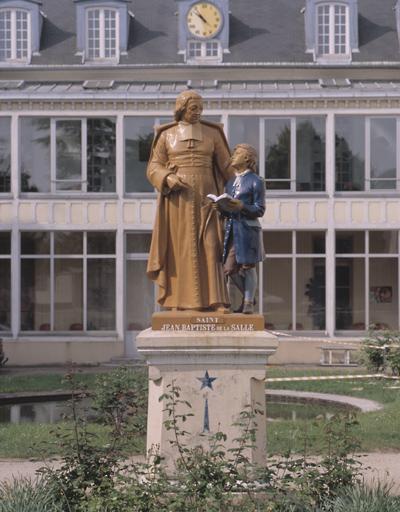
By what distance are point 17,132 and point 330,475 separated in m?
21.2

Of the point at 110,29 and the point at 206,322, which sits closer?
the point at 206,322

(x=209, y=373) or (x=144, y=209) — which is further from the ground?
(x=144, y=209)

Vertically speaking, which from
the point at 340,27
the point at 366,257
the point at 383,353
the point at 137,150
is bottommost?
the point at 383,353

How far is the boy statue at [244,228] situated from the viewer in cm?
1030

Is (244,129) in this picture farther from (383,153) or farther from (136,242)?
(136,242)

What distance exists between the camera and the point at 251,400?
1006 centimetres

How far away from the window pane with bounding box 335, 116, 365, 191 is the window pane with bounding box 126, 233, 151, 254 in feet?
15.7

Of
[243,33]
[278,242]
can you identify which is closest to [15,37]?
[243,33]

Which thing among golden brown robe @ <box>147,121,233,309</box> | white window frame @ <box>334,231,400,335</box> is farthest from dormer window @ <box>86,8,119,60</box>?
golden brown robe @ <box>147,121,233,309</box>

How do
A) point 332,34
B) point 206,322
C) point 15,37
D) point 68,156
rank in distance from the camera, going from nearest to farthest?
point 206,322
point 68,156
point 332,34
point 15,37

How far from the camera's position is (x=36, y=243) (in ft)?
96.3

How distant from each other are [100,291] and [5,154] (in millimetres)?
4033

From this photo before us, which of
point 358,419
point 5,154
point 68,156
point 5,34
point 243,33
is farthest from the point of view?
point 243,33

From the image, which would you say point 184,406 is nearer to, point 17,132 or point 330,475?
point 330,475
